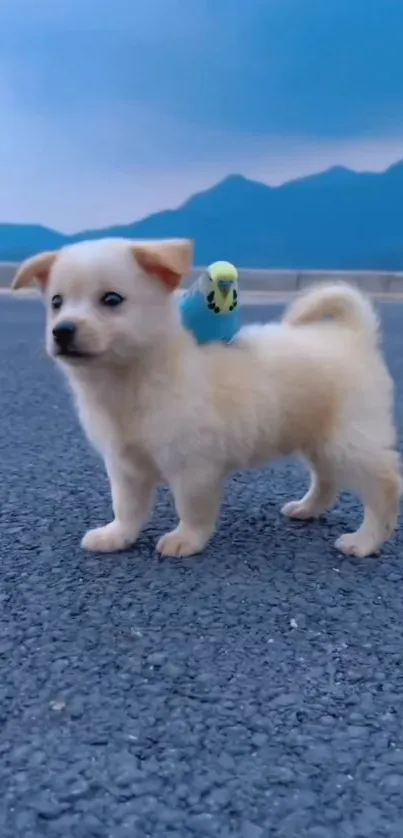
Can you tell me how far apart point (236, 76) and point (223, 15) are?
1.05ft

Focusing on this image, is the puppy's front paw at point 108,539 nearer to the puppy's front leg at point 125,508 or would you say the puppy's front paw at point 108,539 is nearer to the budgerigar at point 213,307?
the puppy's front leg at point 125,508

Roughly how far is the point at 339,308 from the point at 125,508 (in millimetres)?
341

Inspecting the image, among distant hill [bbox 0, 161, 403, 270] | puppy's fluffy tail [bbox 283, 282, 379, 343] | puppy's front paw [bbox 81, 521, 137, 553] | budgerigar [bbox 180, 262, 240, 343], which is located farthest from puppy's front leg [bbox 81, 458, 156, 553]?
distant hill [bbox 0, 161, 403, 270]

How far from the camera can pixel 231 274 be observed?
1000 mm

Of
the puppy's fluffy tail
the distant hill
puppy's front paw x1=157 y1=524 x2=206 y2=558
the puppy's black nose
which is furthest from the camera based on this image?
the distant hill

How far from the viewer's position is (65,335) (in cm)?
89

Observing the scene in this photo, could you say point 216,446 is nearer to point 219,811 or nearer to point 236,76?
point 219,811

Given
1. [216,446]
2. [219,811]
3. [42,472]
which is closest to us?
[219,811]

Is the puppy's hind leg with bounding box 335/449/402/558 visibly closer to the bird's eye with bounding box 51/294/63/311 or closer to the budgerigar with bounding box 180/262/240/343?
the budgerigar with bounding box 180/262/240/343

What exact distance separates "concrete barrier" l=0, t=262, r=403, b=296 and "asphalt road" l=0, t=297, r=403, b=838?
3.99m

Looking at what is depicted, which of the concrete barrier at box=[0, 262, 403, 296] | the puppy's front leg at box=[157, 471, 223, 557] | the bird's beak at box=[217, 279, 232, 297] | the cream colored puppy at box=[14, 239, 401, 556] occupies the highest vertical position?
the bird's beak at box=[217, 279, 232, 297]

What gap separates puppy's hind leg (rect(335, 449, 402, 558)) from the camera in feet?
3.36

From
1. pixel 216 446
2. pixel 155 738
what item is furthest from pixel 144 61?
pixel 155 738

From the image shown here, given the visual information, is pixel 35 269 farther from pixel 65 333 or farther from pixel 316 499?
pixel 316 499
